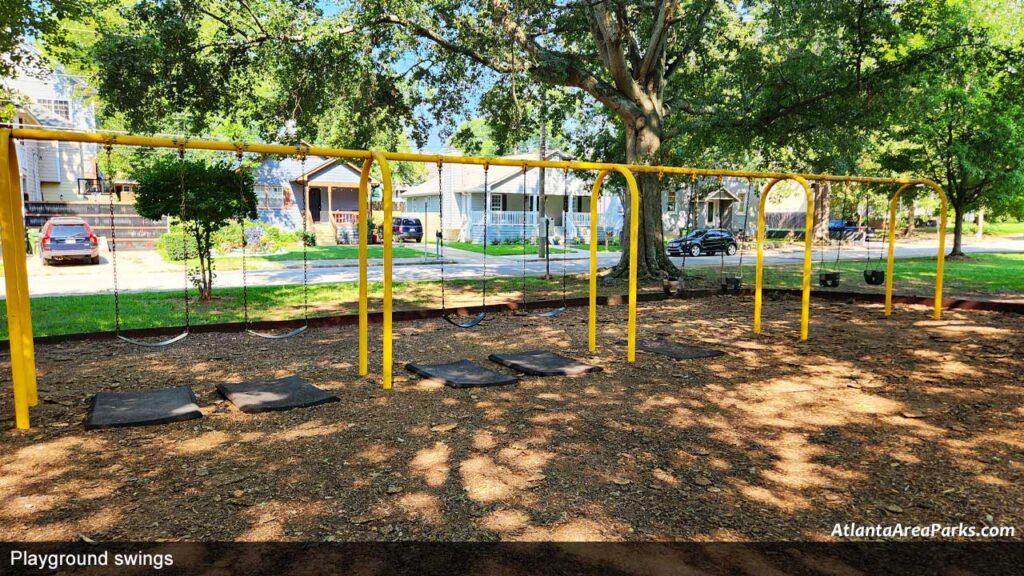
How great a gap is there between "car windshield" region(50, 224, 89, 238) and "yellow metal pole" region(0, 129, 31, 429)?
16466 millimetres

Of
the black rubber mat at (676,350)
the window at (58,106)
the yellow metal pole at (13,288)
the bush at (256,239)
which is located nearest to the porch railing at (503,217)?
the bush at (256,239)

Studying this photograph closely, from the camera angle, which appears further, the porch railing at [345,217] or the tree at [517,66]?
the porch railing at [345,217]

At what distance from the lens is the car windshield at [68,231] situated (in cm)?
1920

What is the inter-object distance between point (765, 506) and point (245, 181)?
10542 mm

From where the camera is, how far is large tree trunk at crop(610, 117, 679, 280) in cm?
1536

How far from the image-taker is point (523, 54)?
46.3 ft

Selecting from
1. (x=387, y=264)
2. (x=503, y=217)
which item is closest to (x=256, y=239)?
(x=503, y=217)

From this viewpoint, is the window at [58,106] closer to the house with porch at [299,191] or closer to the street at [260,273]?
the house with porch at [299,191]

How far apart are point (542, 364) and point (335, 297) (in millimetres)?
7312

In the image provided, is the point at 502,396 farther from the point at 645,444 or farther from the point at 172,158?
the point at 172,158

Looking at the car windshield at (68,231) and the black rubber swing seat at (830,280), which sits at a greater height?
the car windshield at (68,231)

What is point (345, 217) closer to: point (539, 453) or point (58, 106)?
point (58, 106)

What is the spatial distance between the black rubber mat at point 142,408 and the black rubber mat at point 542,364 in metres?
3.13

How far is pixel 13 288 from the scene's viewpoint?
5.20 m
